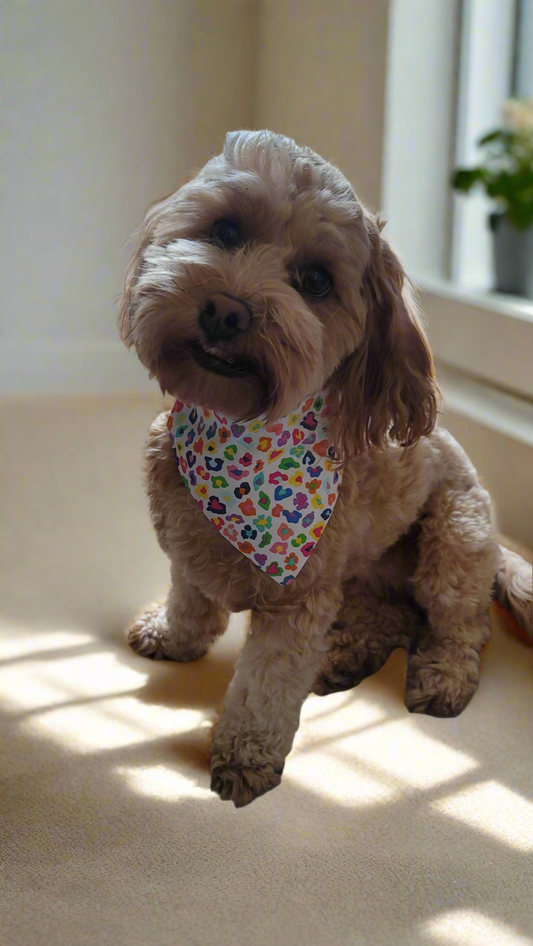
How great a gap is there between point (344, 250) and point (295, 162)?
5.0 inches

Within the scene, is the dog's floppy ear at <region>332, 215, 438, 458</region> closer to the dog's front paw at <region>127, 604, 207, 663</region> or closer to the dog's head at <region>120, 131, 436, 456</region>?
the dog's head at <region>120, 131, 436, 456</region>

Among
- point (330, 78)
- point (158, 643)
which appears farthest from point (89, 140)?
point (158, 643)

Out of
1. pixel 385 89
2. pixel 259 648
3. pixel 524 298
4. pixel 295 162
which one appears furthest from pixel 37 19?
pixel 259 648

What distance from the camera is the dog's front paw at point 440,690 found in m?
1.48

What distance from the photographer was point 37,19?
275cm

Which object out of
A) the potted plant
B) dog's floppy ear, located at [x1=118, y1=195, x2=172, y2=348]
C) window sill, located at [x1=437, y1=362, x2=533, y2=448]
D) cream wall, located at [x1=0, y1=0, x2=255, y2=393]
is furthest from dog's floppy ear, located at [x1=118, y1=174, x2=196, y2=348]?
cream wall, located at [x1=0, y1=0, x2=255, y2=393]

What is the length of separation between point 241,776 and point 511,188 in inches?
65.4

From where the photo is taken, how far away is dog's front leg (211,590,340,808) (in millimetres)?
1281

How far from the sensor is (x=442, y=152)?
254 centimetres

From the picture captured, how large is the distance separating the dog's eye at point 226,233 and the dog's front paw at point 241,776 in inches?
27.6

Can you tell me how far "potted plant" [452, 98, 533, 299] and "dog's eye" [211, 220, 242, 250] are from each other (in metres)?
1.34

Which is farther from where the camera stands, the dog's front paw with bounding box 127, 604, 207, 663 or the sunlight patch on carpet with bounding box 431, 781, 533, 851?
the dog's front paw with bounding box 127, 604, 207, 663

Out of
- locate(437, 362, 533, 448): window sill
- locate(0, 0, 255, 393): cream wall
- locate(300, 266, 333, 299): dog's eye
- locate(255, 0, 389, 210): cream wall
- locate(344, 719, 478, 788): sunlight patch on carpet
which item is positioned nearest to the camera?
locate(300, 266, 333, 299): dog's eye

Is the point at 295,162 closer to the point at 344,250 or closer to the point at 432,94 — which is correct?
the point at 344,250
